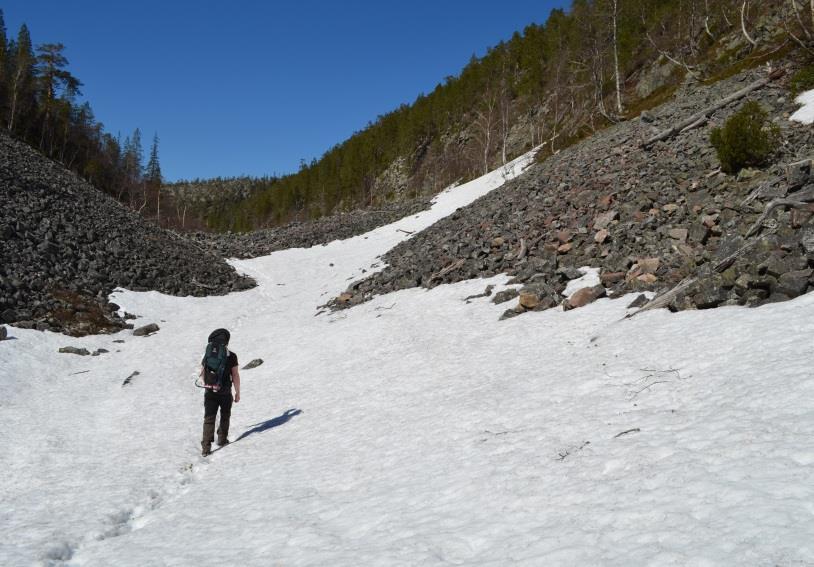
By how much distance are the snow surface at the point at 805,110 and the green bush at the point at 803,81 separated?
0.42 metres

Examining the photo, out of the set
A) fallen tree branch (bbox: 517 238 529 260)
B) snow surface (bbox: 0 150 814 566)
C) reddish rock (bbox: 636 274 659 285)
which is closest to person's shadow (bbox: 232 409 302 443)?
snow surface (bbox: 0 150 814 566)

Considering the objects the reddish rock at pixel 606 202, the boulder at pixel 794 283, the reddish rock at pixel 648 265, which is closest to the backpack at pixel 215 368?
the reddish rock at pixel 648 265

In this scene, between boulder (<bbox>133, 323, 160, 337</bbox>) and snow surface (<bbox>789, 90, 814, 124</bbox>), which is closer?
snow surface (<bbox>789, 90, 814, 124</bbox>)

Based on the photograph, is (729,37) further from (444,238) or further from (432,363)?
(432,363)

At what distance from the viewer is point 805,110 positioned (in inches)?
713

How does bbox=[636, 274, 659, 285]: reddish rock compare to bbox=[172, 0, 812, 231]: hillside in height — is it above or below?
below

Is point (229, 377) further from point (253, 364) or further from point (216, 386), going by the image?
point (253, 364)

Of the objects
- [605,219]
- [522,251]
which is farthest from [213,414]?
[605,219]

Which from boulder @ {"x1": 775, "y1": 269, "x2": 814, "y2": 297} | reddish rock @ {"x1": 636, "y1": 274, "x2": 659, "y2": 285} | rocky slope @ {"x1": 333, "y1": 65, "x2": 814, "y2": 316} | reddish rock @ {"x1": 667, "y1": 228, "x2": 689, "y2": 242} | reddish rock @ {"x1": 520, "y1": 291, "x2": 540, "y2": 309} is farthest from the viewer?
reddish rock @ {"x1": 520, "y1": 291, "x2": 540, "y2": 309}

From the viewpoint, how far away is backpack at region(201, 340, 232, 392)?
32.9ft

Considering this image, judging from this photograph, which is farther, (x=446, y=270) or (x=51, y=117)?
(x=51, y=117)

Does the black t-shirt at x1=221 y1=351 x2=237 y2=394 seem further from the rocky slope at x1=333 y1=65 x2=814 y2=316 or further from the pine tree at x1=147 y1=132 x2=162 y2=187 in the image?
the pine tree at x1=147 y1=132 x2=162 y2=187

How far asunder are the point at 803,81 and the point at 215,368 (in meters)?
25.1

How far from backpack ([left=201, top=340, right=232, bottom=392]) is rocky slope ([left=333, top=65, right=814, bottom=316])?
317 inches
